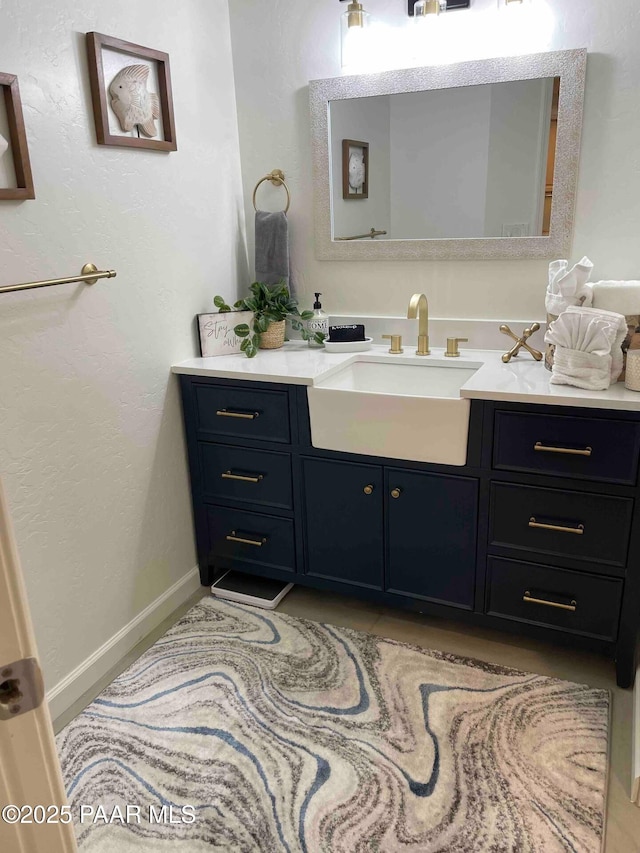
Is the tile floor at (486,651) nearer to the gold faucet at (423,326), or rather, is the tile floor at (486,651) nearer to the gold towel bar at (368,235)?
the gold faucet at (423,326)

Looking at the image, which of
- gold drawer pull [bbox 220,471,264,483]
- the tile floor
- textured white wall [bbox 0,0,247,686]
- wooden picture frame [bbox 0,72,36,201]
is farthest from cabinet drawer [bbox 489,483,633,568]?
wooden picture frame [bbox 0,72,36,201]

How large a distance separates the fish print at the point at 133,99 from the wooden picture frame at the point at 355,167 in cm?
69

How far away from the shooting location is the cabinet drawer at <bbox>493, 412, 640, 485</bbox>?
1716 mm

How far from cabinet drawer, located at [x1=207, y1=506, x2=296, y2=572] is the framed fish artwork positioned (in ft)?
4.08

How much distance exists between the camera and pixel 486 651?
207 centimetres

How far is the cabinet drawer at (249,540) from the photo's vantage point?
2.29 meters

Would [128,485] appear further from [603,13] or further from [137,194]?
[603,13]

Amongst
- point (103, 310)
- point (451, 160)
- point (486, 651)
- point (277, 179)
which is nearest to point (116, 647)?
point (103, 310)

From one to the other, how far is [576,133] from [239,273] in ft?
4.22

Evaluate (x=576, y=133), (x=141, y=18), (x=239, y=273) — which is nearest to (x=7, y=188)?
(x=141, y=18)

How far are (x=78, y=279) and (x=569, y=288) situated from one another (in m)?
1.37

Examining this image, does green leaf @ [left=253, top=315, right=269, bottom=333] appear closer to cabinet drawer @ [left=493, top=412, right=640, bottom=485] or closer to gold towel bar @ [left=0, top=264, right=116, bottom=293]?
gold towel bar @ [left=0, top=264, right=116, bottom=293]

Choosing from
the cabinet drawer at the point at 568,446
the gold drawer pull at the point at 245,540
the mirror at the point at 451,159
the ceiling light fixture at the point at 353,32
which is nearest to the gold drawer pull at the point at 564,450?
the cabinet drawer at the point at 568,446

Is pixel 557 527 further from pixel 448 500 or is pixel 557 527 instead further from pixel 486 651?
pixel 486 651
